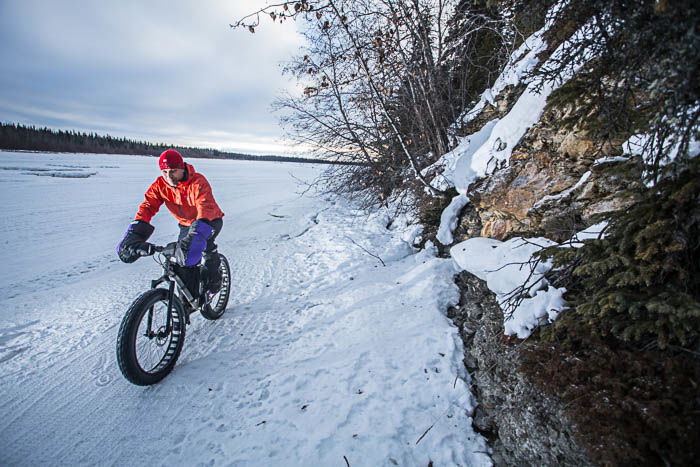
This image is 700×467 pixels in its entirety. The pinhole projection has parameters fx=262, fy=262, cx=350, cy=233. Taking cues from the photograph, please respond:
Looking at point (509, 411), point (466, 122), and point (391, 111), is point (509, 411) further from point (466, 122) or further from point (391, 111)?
point (391, 111)

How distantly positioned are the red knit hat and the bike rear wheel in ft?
4.63

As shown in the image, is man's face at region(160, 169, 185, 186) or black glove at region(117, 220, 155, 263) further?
man's face at region(160, 169, 185, 186)

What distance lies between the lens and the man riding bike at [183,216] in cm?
273

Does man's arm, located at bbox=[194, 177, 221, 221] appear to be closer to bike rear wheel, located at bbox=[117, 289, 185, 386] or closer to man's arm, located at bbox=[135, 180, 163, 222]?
man's arm, located at bbox=[135, 180, 163, 222]

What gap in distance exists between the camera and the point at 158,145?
65875mm

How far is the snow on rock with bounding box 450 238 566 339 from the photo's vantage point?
1.99 metres

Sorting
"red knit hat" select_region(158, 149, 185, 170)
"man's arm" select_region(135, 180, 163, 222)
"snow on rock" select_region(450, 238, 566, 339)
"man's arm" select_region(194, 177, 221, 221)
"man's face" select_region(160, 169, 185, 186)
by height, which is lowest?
"snow on rock" select_region(450, 238, 566, 339)

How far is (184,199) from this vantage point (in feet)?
11.1

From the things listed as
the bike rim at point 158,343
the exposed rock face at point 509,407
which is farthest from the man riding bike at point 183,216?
the exposed rock face at point 509,407

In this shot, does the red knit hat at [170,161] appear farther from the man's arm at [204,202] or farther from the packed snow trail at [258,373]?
the packed snow trail at [258,373]

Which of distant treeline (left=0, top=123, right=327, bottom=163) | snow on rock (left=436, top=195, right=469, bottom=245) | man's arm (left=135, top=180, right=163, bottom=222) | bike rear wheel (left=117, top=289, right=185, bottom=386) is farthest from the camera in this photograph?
distant treeline (left=0, top=123, right=327, bottom=163)

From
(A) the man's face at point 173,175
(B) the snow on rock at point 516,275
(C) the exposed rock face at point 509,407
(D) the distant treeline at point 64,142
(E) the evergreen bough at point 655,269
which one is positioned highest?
(D) the distant treeline at point 64,142

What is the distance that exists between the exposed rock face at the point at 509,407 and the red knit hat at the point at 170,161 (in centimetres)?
381

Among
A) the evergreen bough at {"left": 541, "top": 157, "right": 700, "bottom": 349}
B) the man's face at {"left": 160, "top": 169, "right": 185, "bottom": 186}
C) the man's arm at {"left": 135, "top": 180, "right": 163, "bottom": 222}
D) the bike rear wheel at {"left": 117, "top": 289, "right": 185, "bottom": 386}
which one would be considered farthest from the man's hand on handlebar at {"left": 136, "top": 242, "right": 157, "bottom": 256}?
the evergreen bough at {"left": 541, "top": 157, "right": 700, "bottom": 349}
